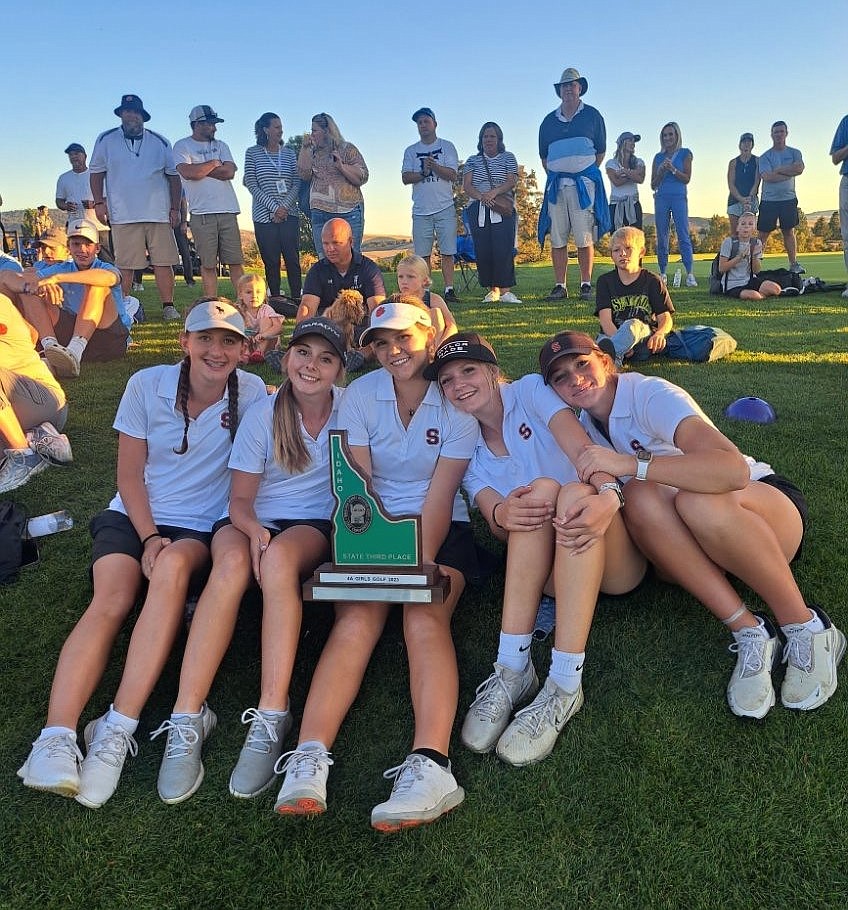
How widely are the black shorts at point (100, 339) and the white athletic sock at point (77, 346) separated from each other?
33 centimetres

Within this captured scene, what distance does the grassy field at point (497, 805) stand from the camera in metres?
1.95

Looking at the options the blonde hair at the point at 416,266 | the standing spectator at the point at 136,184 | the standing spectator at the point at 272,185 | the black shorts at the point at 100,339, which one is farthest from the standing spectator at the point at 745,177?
the black shorts at the point at 100,339

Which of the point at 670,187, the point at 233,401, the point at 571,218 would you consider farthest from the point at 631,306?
the point at 670,187

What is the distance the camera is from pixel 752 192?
1252cm

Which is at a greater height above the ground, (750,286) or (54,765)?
(750,286)

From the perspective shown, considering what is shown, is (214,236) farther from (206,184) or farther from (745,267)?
(745,267)

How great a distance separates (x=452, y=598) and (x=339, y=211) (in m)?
7.62

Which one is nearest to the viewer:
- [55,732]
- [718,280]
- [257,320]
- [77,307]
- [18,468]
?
[55,732]

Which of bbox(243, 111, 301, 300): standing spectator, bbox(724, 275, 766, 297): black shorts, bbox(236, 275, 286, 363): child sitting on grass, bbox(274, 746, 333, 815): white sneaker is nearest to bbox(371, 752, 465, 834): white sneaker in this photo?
bbox(274, 746, 333, 815): white sneaker

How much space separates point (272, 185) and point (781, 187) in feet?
27.2

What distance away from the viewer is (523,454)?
3.08 m

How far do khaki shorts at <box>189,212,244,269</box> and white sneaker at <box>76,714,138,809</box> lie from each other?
7.36 m

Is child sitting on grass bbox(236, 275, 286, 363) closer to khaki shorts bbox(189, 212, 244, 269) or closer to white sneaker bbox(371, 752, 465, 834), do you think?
khaki shorts bbox(189, 212, 244, 269)

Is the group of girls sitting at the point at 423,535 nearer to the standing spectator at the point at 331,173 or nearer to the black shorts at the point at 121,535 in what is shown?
the black shorts at the point at 121,535
